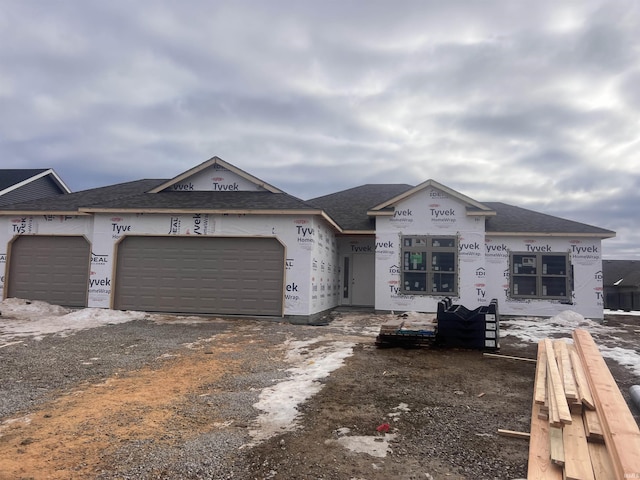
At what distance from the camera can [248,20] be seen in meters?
10.2

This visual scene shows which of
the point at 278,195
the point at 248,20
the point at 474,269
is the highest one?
the point at 248,20

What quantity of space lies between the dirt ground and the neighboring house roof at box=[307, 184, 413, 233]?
9505mm

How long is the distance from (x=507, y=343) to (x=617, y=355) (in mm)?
2000

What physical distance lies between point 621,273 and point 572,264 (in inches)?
587

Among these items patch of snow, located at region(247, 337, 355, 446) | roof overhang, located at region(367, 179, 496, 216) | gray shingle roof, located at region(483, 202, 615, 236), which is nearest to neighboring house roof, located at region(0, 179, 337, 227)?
roof overhang, located at region(367, 179, 496, 216)

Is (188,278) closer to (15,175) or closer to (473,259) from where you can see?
(473,259)

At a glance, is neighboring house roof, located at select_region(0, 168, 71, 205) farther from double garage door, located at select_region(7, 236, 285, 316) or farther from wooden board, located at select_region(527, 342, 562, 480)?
wooden board, located at select_region(527, 342, 562, 480)

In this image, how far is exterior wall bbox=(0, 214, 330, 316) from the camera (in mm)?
11969

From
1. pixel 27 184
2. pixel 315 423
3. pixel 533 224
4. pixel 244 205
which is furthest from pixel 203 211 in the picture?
pixel 27 184

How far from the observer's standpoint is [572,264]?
14.0 metres

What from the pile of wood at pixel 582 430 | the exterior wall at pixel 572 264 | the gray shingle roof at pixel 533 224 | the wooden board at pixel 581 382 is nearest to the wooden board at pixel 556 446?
the pile of wood at pixel 582 430

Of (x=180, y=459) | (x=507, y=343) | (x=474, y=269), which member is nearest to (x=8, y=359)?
(x=180, y=459)

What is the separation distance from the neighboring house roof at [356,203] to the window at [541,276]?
219 inches

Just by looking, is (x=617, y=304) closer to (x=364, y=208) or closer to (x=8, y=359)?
(x=364, y=208)
